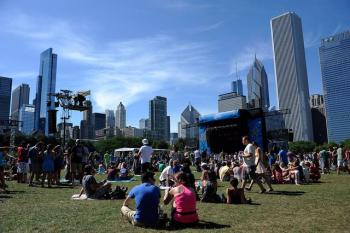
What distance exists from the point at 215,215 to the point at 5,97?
113442mm

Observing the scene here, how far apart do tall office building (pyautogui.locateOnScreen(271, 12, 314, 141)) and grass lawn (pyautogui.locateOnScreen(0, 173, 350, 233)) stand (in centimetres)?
16527

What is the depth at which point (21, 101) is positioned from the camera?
628 feet

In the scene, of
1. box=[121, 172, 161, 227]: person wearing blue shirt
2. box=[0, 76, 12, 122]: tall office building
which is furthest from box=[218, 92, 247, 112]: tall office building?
box=[121, 172, 161, 227]: person wearing blue shirt

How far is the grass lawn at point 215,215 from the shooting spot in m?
6.52

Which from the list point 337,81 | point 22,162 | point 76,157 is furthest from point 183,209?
point 337,81

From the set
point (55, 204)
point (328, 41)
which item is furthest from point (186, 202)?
point (328, 41)

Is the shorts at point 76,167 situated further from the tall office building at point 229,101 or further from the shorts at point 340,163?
the tall office building at point 229,101

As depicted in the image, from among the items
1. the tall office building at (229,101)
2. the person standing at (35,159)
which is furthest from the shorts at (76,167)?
the tall office building at (229,101)

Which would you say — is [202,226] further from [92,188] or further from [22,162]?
[22,162]

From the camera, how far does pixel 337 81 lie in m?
150

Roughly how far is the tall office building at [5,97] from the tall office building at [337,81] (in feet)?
415

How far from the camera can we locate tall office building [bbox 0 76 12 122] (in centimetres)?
10294

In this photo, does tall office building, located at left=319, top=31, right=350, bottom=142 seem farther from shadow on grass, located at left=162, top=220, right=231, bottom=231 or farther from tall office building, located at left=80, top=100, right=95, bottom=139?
shadow on grass, located at left=162, top=220, right=231, bottom=231

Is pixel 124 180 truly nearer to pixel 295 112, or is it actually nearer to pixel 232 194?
pixel 232 194
